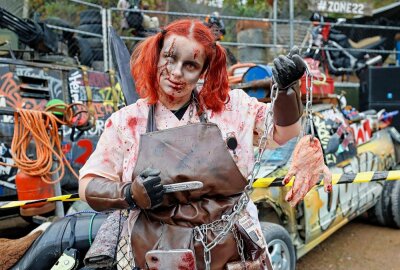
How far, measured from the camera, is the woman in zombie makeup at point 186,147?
1490 millimetres

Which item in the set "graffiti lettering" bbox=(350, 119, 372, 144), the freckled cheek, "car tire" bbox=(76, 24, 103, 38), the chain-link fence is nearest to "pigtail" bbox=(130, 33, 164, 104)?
the freckled cheek

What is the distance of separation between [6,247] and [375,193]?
4404mm

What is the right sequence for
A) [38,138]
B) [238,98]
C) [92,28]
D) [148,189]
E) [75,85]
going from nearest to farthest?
[148,189]
[238,98]
[38,138]
[75,85]
[92,28]

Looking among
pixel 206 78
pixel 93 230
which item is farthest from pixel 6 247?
pixel 206 78

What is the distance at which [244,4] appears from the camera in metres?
13.6

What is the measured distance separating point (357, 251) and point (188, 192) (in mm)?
3960

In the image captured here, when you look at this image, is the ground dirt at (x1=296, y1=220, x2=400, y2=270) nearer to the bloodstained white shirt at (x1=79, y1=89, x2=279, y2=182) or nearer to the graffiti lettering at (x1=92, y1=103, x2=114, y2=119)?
the graffiti lettering at (x1=92, y1=103, x2=114, y2=119)

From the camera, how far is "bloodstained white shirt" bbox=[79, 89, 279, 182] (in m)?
1.62

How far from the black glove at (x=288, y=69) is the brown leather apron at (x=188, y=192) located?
0.31 metres

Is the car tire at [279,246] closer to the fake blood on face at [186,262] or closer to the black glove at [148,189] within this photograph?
the fake blood on face at [186,262]

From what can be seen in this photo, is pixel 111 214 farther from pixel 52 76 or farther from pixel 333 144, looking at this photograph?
pixel 52 76

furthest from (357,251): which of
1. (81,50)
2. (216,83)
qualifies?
(81,50)

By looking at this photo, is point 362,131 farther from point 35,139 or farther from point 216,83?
point 216,83

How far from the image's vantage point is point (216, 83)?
1.73m
